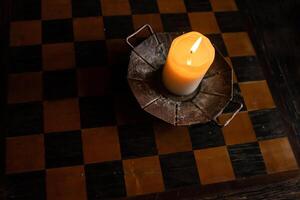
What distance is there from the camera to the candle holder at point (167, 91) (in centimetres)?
75

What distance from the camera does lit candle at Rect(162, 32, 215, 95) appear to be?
72cm

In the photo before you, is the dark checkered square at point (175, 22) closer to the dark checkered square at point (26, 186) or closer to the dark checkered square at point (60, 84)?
the dark checkered square at point (60, 84)

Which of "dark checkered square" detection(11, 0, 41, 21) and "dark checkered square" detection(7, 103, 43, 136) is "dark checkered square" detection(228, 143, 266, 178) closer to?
"dark checkered square" detection(7, 103, 43, 136)

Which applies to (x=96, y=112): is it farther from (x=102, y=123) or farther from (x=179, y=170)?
(x=179, y=170)

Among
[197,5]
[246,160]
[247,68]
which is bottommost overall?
[246,160]

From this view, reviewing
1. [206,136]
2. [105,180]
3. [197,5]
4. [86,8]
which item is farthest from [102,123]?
[197,5]

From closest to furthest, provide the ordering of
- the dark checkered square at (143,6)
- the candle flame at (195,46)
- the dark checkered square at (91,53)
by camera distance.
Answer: the candle flame at (195,46) < the dark checkered square at (91,53) < the dark checkered square at (143,6)

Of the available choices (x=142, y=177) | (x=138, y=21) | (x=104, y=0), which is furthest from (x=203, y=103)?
(x=104, y=0)

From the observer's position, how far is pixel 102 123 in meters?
0.85

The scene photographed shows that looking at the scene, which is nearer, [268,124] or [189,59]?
[189,59]

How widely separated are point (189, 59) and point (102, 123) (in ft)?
0.96

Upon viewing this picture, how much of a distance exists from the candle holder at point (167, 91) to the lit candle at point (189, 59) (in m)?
0.05

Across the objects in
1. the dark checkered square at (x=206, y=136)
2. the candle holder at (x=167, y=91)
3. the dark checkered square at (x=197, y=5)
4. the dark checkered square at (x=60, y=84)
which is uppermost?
the dark checkered square at (x=197, y=5)

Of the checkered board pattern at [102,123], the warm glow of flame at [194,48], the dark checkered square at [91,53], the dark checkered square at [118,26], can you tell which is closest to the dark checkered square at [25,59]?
the checkered board pattern at [102,123]
